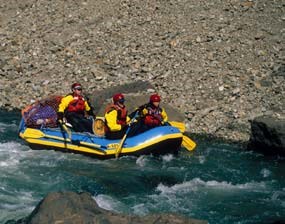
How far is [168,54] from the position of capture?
1891 centimetres

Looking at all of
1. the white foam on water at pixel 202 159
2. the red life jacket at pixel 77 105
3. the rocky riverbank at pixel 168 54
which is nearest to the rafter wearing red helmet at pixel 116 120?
the red life jacket at pixel 77 105

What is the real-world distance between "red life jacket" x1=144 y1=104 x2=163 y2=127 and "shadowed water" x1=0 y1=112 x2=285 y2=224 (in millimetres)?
809

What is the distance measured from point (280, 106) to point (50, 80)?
7175 mm

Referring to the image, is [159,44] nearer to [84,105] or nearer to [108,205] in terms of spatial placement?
[84,105]

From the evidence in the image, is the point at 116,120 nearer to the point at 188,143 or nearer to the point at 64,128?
the point at 64,128

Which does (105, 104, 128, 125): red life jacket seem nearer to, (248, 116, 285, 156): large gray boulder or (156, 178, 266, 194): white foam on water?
(156, 178, 266, 194): white foam on water

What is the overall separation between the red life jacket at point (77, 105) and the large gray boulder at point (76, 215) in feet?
20.1

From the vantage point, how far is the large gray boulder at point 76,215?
316 inches

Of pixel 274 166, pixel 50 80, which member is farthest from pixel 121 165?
pixel 50 80

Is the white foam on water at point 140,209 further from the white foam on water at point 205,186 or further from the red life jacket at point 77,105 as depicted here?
the red life jacket at point 77,105

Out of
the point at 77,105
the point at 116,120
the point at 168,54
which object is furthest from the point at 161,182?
the point at 168,54

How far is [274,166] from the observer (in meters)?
13.5

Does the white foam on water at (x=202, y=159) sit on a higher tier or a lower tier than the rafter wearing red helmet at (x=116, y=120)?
lower

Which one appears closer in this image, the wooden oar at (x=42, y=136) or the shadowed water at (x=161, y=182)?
the shadowed water at (x=161, y=182)
